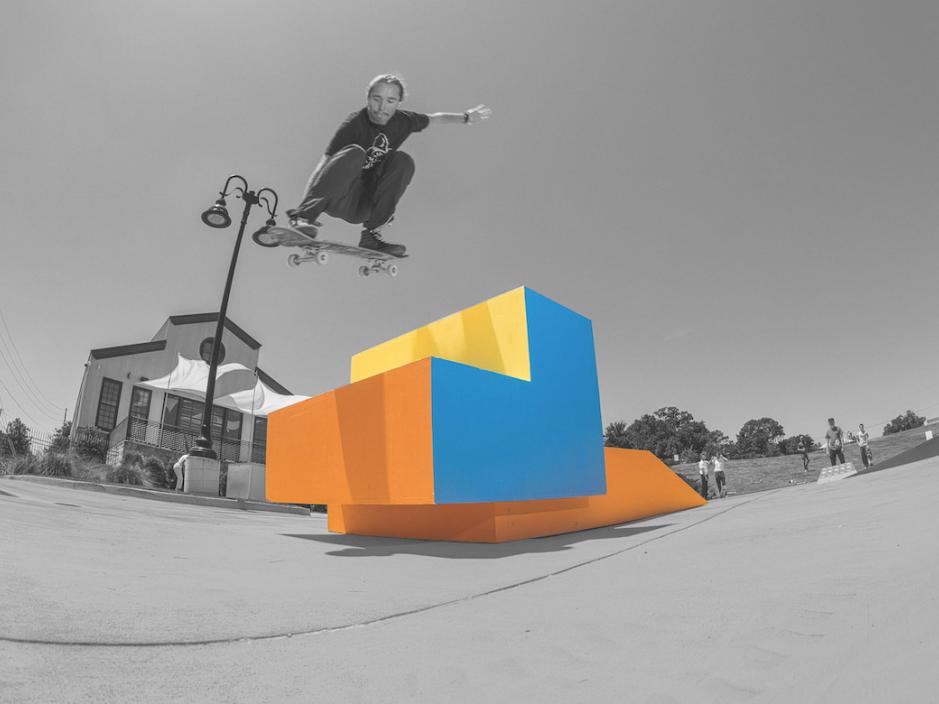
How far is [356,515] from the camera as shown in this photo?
6.13 meters

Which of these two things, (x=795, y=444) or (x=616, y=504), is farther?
(x=795, y=444)

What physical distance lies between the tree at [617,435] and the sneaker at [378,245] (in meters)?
82.0

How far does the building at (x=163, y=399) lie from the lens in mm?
19922

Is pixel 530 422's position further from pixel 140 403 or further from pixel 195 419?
pixel 140 403

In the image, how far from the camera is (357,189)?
585 cm

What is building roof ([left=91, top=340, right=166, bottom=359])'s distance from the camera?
67.4 feet

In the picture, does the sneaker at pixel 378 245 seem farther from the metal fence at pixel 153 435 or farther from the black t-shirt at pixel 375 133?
the metal fence at pixel 153 435

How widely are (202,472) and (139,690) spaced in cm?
1246

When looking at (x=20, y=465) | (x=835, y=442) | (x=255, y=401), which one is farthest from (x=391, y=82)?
(x=255, y=401)

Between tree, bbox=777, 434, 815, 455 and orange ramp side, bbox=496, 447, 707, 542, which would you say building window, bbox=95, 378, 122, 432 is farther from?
tree, bbox=777, 434, 815, 455

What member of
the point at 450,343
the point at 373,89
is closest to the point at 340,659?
the point at 450,343

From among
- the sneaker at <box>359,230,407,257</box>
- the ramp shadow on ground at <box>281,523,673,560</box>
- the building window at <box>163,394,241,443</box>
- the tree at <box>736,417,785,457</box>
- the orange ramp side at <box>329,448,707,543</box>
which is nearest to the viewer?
the ramp shadow on ground at <box>281,523,673,560</box>

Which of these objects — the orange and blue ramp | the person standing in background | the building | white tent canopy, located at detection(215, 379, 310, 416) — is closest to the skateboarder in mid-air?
the orange and blue ramp

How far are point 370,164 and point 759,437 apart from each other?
104640 mm
